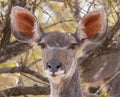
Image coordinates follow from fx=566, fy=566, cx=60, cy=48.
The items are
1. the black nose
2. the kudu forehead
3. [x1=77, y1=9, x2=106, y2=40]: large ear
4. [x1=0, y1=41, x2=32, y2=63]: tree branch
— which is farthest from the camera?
[x1=0, y1=41, x2=32, y2=63]: tree branch

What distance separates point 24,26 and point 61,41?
2.10 feet

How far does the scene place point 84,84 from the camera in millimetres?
10398

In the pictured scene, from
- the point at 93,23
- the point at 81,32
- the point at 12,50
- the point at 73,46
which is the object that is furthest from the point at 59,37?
the point at 12,50

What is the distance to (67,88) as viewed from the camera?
21.5ft

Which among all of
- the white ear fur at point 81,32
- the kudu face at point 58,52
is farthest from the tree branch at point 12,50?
the white ear fur at point 81,32

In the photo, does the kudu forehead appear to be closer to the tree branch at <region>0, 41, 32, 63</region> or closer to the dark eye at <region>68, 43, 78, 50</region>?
the dark eye at <region>68, 43, 78, 50</region>

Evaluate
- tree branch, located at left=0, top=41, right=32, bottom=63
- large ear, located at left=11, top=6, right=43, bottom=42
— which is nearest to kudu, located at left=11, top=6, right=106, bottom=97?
large ear, located at left=11, top=6, right=43, bottom=42

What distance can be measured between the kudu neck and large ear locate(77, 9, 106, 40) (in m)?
0.50

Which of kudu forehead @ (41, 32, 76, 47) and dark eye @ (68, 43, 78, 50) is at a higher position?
kudu forehead @ (41, 32, 76, 47)

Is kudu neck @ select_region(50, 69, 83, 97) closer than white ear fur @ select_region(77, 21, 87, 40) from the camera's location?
Yes

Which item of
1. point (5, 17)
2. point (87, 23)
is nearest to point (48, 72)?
point (87, 23)

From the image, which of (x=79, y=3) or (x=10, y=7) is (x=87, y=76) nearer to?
(x=79, y=3)

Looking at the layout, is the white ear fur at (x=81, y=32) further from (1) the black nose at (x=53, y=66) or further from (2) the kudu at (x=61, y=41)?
(1) the black nose at (x=53, y=66)

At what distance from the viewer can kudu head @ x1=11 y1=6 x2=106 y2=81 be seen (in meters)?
6.16
